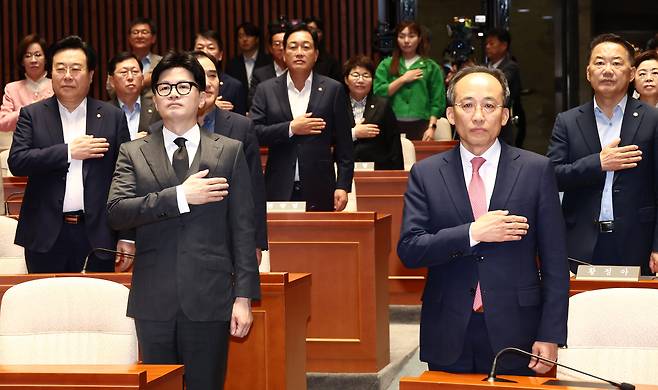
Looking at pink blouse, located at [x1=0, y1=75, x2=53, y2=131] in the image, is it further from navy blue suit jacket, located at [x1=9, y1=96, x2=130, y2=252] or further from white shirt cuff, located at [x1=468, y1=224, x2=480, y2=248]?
white shirt cuff, located at [x1=468, y1=224, x2=480, y2=248]

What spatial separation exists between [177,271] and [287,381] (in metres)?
0.88

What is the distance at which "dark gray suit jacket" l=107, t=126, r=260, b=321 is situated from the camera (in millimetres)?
2781

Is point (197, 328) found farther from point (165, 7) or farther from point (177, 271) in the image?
point (165, 7)

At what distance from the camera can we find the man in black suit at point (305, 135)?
4.63 m

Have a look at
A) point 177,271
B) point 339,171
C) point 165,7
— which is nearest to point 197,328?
point 177,271

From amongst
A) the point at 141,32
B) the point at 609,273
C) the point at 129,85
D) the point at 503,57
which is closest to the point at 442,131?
the point at 503,57

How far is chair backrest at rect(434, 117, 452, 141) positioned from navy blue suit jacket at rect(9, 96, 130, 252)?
343cm

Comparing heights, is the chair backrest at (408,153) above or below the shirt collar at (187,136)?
above

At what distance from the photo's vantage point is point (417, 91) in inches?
267

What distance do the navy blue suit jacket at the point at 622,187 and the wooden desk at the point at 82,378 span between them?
6.04 ft

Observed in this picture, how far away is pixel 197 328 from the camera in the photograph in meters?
2.80

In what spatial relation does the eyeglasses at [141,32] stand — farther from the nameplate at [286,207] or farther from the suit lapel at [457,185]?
the suit lapel at [457,185]

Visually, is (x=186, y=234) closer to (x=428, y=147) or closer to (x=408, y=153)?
(x=408, y=153)

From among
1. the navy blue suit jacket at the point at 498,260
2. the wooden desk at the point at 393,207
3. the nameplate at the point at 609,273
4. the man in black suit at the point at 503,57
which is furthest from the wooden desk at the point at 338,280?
the man in black suit at the point at 503,57
